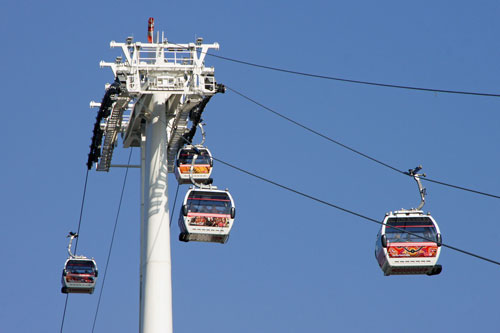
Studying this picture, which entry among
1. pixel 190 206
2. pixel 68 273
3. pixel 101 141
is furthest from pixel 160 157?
pixel 68 273

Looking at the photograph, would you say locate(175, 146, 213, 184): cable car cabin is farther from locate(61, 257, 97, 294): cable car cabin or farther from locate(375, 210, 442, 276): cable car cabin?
locate(61, 257, 97, 294): cable car cabin

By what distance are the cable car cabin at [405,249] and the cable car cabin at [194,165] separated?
6943mm

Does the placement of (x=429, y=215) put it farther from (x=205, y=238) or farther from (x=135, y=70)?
(x=135, y=70)

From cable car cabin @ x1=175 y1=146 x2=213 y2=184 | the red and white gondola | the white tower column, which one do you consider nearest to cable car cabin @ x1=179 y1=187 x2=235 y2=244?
the white tower column

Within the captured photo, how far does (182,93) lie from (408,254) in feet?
24.4

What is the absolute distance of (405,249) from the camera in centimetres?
3612

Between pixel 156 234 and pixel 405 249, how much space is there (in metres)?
6.81

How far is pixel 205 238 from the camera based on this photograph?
37500mm

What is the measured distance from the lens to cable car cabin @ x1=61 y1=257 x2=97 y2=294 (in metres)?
48.6

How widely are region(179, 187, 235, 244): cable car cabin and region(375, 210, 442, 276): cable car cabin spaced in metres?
4.27

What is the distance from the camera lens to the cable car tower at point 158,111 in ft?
120

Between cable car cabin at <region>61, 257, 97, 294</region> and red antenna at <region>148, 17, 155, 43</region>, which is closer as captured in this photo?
red antenna at <region>148, 17, 155, 43</region>

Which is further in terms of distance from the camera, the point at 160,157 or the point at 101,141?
the point at 101,141

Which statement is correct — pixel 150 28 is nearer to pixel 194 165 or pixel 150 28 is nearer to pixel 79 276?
pixel 194 165
